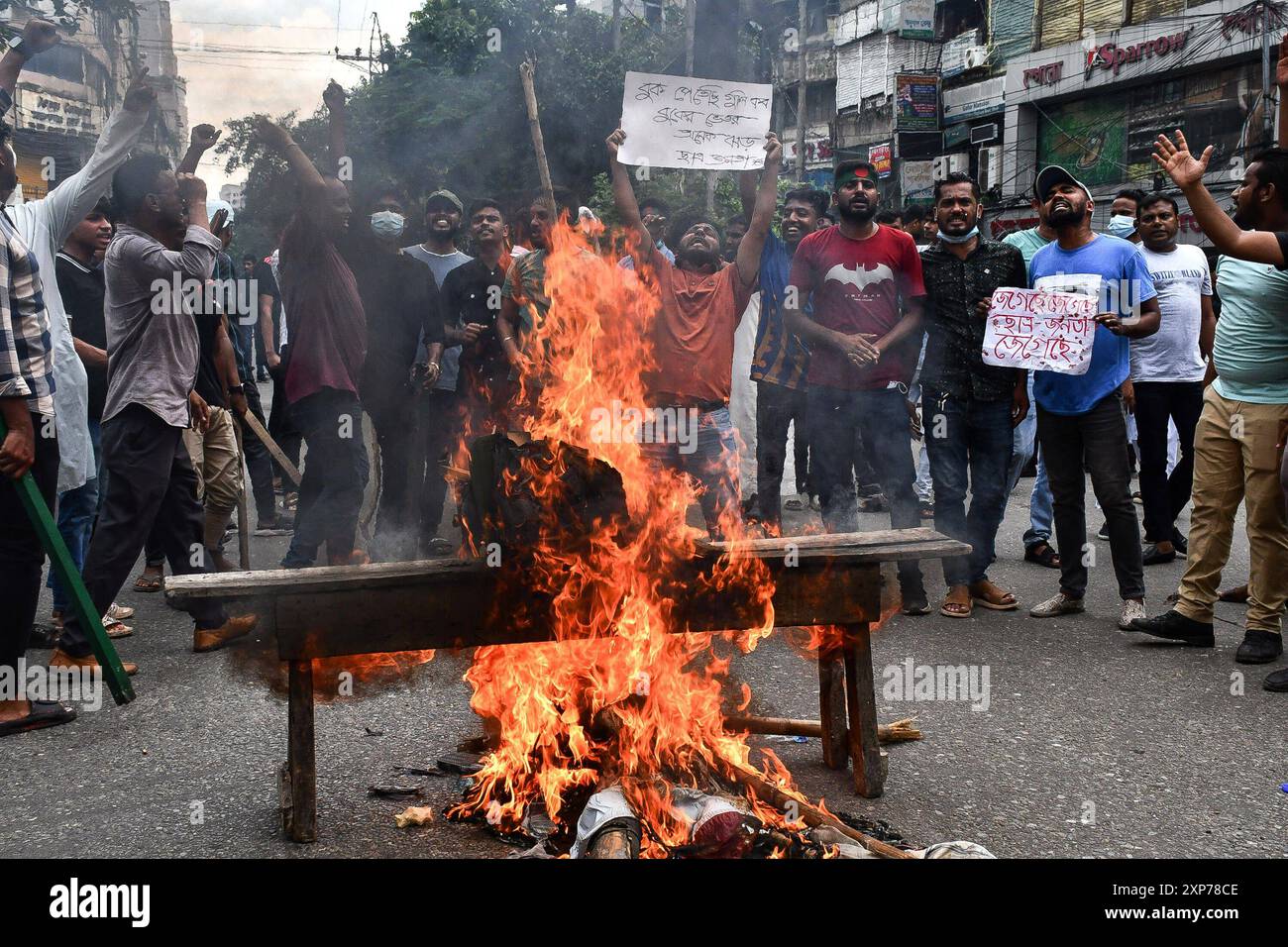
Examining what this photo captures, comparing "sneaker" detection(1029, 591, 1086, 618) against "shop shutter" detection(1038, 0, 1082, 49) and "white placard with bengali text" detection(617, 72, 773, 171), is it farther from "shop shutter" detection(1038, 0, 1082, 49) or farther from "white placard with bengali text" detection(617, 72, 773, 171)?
"shop shutter" detection(1038, 0, 1082, 49)

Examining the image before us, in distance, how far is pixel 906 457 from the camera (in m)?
6.43

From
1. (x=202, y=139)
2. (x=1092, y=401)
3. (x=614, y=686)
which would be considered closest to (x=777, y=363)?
(x=1092, y=401)

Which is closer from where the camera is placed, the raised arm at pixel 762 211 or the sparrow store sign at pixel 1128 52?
the raised arm at pixel 762 211

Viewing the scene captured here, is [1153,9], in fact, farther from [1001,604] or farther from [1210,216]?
[1210,216]

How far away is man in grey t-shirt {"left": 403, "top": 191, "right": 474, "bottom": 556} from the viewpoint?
25.0ft

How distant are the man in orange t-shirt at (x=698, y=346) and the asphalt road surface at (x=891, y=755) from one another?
102 centimetres

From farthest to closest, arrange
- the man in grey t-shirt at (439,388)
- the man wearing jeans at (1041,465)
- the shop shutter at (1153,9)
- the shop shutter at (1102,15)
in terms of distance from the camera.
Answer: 1. the shop shutter at (1102,15)
2. the shop shutter at (1153,9)
3. the man in grey t-shirt at (439,388)
4. the man wearing jeans at (1041,465)

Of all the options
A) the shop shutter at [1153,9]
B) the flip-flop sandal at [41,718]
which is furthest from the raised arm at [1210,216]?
the shop shutter at [1153,9]

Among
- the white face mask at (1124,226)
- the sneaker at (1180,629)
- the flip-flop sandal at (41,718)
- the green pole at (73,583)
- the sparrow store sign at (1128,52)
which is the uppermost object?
the sparrow store sign at (1128,52)

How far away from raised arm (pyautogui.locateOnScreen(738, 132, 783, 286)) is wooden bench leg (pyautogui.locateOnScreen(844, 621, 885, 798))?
93.8 inches

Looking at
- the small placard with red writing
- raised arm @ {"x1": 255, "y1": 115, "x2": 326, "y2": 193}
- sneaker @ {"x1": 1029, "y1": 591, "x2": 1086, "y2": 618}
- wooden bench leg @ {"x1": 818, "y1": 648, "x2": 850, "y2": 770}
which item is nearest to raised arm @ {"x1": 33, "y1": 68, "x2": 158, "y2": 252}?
raised arm @ {"x1": 255, "y1": 115, "x2": 326, "y2": 193}

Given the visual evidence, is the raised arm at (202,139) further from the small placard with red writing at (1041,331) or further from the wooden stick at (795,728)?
the small placard with red writing at (1041,331)

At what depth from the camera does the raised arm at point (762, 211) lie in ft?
18.2
